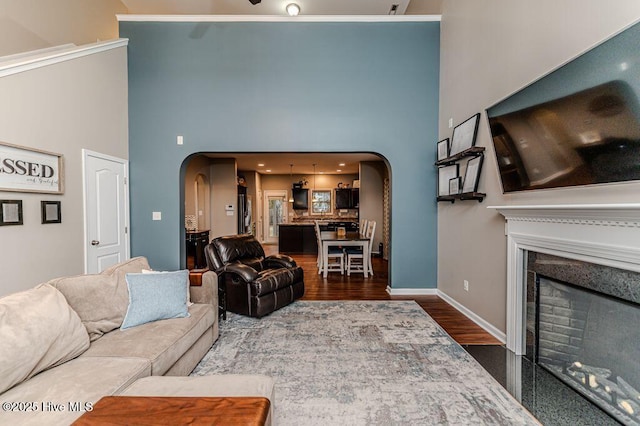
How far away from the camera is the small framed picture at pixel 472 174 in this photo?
3.35 metres

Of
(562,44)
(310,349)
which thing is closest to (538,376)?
(310,349)

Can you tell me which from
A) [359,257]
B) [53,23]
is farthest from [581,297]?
[53,23]

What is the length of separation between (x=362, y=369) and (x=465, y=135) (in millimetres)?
2824

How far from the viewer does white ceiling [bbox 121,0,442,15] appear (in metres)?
5.18

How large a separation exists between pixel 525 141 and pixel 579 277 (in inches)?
Answer: 42.0

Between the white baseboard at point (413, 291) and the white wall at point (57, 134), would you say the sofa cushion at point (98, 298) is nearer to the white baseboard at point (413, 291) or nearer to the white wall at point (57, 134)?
the white wall at point (57, 134)

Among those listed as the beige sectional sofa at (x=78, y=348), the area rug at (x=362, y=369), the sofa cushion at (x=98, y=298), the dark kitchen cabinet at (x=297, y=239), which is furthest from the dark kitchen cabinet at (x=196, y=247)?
the sofa cushion at (x=98, y=298)

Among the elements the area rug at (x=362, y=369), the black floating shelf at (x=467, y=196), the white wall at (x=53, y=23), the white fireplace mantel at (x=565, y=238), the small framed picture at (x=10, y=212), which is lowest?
the area rug at (x=362, y=369)

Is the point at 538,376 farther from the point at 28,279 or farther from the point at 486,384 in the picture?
the point at 28,279

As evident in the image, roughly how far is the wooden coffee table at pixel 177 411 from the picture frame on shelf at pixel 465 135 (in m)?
3.36

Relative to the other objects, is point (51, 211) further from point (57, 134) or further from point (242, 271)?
point (242, 271)

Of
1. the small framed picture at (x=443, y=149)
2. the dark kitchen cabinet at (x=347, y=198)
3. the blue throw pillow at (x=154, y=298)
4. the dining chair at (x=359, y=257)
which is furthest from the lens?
the dark kitchen cabinet at (x=347, y=198)

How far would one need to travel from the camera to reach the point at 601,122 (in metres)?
1.75

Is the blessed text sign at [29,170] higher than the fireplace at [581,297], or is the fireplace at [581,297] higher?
the blessed text sign at [29,170]
